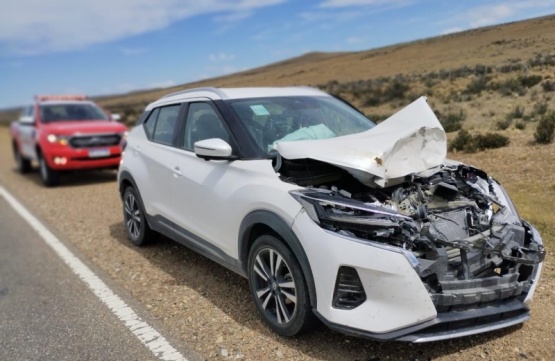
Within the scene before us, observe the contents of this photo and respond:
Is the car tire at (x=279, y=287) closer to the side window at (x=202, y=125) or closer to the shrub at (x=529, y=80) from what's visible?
the side window at (x=202, y=125)

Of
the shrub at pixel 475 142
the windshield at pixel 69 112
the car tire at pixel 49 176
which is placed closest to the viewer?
the shrub at pixel 475 142

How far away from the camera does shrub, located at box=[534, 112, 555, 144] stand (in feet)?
19.8

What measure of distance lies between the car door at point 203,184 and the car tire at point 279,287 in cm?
37

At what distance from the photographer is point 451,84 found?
7.28m

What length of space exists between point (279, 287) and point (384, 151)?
1.20 metres

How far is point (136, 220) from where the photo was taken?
5.93 metres

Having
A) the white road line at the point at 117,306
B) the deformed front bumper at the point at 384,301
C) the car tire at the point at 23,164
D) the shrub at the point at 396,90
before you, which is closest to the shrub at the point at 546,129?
the shrub at the point at 396,90

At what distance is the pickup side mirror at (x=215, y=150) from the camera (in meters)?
3.79

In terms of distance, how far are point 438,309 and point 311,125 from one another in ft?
6.82

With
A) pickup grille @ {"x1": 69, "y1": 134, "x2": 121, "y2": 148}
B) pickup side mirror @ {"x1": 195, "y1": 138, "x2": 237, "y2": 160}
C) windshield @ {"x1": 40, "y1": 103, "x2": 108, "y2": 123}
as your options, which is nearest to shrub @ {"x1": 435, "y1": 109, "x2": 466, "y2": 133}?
pickup side mirror @ {"x1": 195, "y1": 138, "x2": 237, "y2": 160}

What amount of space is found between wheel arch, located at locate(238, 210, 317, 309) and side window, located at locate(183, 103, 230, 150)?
852 mm

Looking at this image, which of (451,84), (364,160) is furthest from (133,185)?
(451,84)

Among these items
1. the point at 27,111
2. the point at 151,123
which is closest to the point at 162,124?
the point at 151,123

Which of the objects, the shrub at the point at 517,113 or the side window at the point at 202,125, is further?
the shrub at the point at 517,113
